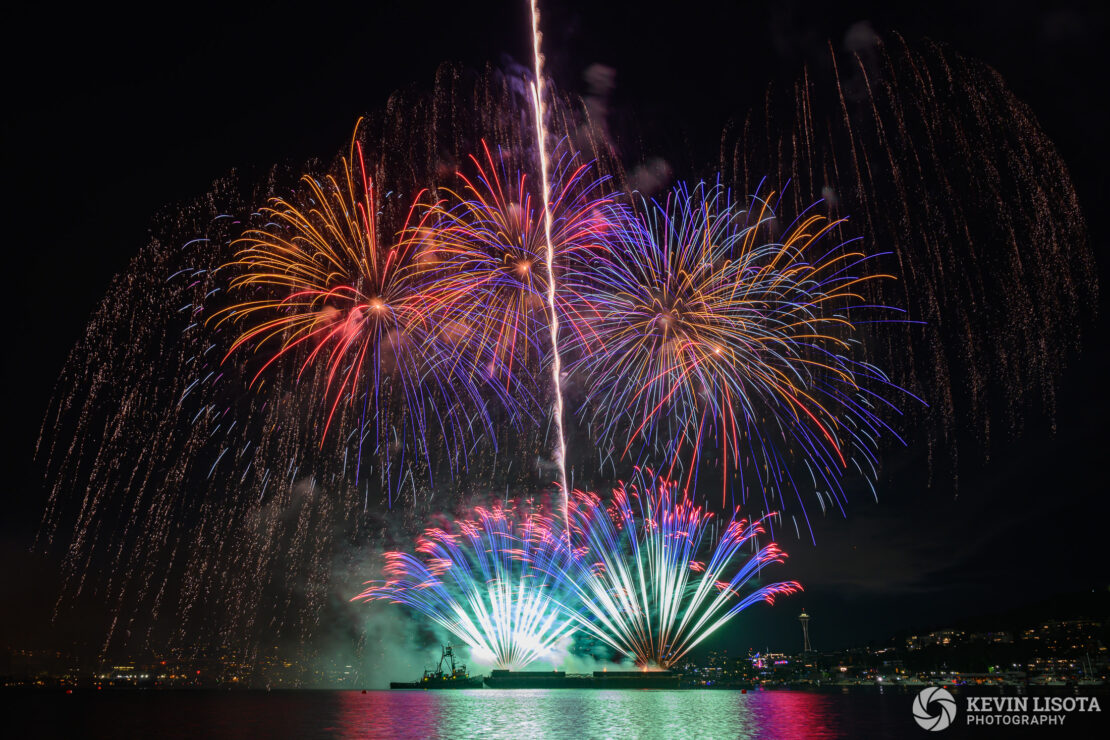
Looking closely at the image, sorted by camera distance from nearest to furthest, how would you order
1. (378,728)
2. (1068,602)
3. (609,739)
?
(609,739) → (378,728) → (1068,602)

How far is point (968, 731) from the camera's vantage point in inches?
1586

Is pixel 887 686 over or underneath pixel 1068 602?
underneath

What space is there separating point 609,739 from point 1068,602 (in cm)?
17506

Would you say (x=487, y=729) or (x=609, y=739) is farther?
(x=487, y=729)

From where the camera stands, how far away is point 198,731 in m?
43.7

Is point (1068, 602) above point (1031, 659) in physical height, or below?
above

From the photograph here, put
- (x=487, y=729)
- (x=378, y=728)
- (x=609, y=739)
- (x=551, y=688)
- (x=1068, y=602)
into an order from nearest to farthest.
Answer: (x=609, y=739), (x=487, y=729), (x=378, y=728), (x=551, y=688), (x=1068, y=602)

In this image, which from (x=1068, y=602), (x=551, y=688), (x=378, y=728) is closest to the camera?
(x=378, y=728)

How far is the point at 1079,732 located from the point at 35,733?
62.4 meters

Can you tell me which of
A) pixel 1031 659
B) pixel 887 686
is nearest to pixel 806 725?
pixel 887 686

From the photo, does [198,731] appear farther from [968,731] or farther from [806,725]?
[968,731]

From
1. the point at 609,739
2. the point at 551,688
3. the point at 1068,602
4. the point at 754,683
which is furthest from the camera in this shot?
the point at 1068,602

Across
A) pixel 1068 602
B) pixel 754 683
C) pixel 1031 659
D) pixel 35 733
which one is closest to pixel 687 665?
pixel 754 683

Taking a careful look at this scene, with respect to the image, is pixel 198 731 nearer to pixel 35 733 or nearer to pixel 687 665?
pixel 35 733
